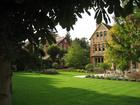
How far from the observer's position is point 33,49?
489 cm

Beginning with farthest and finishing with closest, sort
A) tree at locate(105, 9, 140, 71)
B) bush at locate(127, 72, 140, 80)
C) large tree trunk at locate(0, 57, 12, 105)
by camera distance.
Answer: bush at locate(127, 72, 140, 80)
tree at locate(105, 9, 140, 71)
large tree trunk at locate(0, 57, 12, 105)

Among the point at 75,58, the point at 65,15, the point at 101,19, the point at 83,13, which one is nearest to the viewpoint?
the point at 65,15

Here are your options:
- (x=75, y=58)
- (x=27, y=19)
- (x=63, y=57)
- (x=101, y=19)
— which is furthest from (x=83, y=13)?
(x=63, y=57)

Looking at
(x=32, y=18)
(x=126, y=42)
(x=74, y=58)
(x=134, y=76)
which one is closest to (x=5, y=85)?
(x=32, y=18)

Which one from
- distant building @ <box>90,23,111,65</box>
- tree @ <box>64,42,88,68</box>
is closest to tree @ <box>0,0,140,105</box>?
tree @ <box>64,42,88,68</box>

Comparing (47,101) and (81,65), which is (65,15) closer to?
(47,101)

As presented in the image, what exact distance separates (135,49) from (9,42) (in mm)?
24306

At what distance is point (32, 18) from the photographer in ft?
13.7

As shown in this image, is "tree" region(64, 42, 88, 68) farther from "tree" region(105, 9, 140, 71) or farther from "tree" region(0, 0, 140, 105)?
"tree" region(0, 0, 140, 105)

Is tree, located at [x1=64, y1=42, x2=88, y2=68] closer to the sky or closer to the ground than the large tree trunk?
closer to the sky

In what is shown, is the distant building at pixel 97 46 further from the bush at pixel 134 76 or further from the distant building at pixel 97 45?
the bush at pixel 134 76

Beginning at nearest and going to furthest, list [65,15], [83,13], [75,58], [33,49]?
[65,15] < [83,13] < [33,49] < [75,58]

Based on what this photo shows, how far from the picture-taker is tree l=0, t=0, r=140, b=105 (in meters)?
3.68

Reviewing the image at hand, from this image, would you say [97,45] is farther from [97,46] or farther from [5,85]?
[5,85]
